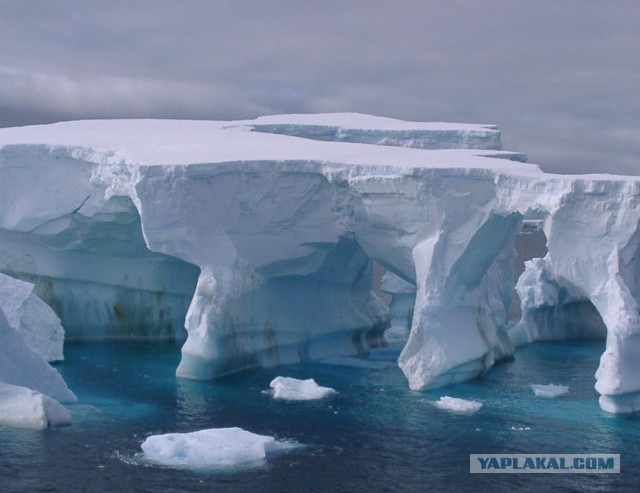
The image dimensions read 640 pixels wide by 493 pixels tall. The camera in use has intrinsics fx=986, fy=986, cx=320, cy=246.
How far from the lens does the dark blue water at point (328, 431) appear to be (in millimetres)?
14633

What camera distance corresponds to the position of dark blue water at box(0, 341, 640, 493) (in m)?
14.6

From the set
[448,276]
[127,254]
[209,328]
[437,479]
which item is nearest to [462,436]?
[437,479]

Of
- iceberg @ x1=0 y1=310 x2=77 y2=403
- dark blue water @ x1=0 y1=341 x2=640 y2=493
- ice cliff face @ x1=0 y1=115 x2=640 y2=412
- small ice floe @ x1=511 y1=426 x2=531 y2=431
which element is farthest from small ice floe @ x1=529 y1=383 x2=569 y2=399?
iceberg @ x1=0 y1=310 x2=77 y2=403

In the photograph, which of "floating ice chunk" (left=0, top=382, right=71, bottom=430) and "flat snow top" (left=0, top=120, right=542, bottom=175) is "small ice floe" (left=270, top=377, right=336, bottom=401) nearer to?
"floating ice chunk" (left=0, top=382, right=71, bottom=430)

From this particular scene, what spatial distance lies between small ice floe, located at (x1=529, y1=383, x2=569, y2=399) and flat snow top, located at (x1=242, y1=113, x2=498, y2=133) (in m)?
10.5

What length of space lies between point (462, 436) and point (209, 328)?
267 inches

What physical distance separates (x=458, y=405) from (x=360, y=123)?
1362 centimetres

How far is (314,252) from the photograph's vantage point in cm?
2353

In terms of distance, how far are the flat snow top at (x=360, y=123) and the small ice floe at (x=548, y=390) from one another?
10.5 meters

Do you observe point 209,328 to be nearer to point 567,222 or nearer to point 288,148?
point 288,148

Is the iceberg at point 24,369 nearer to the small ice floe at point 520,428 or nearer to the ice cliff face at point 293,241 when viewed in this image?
the ice cliff face at point 293,241

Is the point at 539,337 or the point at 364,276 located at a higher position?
the point at 364,276

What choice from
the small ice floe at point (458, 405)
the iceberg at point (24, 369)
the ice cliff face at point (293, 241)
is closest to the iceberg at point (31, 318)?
the ice cliff face at point (293, 241)

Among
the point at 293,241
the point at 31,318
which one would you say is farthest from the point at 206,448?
the point at 31,318
